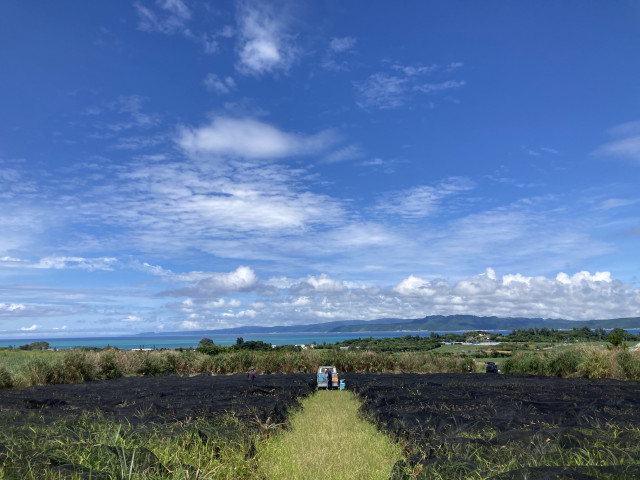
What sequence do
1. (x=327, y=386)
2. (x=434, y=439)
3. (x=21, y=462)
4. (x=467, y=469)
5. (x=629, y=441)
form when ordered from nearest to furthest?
(x=21, y=462)
(x=467, y=469)
(x=629, y=441)
(x=434, y=439)
(x=327, y=386)

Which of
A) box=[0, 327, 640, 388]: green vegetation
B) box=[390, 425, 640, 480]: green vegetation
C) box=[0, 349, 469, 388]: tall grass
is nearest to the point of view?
box=[390, 425, 640, 480]: green vegetation

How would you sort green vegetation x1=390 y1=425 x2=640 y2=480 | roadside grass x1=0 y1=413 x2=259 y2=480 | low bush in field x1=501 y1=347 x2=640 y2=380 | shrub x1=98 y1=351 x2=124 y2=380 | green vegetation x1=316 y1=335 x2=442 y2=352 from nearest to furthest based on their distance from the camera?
roadside grass x1=0 y1=413 x2=259 y2=480 → green vegetation x1=390 y1=425 x2=640 y2=480 → low bush in field x1=501 y1=347 x2=640 y2=380 → shrub x1=98 y1=351 x2=124 y2=380 → green vegetation x1=316 y1=335 x2=442 y2=352

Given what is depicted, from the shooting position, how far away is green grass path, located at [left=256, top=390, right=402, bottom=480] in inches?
335

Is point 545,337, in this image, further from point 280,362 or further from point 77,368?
point 77,368

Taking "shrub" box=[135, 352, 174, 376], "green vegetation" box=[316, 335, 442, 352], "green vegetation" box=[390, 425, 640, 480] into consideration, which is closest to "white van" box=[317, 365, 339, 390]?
"shrub" box=[135, 352, 174, 376]

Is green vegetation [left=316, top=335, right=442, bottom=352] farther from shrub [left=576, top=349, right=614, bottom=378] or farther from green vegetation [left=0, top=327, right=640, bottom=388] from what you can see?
shrub [left=576, top=349, right=614, bottom=378]

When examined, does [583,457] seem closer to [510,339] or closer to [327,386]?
[327,386]

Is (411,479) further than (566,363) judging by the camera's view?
No

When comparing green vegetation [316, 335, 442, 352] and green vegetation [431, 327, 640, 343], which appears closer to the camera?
green vegetation [316, 335, 442, 352]

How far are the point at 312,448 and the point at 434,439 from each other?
10.1 feet

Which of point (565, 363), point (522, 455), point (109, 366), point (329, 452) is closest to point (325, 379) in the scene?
point (109, 366)

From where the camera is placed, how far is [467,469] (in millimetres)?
6227

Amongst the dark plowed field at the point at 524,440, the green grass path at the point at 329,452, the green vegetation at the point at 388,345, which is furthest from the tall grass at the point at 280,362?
the dark plowed field at the point at 524,440

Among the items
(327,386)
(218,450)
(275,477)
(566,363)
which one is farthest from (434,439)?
(566,363)
